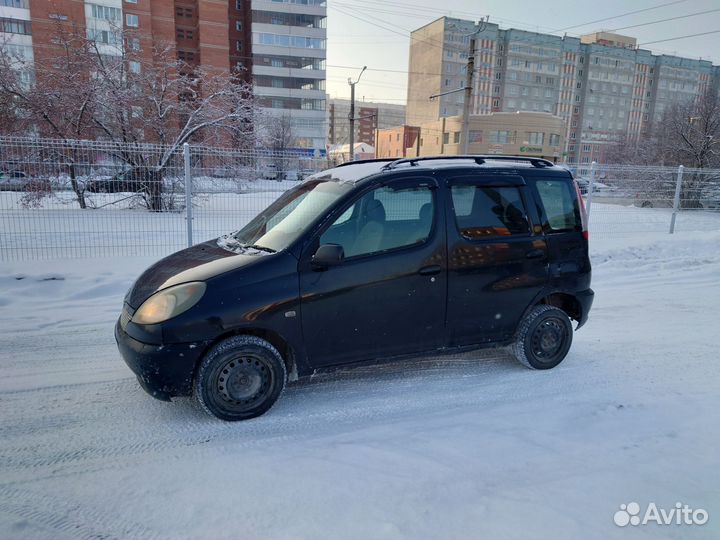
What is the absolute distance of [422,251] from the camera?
3811mm

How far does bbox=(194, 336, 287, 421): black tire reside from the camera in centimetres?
333

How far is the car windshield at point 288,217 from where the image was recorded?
146 inches

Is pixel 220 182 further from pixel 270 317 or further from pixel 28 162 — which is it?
pixel 270 317

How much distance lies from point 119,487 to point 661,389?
424 cm

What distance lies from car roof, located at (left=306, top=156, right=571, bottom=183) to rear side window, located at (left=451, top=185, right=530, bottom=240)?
0.69 feet

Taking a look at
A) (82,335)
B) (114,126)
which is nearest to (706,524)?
(82,335)

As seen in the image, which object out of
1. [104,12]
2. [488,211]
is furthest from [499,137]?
[488,211]

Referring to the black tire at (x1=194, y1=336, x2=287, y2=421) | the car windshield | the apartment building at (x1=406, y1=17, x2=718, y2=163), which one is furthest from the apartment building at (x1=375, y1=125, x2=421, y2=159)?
the black tire at (x1=194, y1=336, x2=287, y2=421)

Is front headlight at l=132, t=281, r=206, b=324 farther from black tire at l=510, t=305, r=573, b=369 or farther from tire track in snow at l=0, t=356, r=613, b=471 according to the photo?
black tire at l=510, t=305, r=573, b=369

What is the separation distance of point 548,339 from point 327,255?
246cm

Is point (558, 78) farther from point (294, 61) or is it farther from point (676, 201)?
point (676, 201)

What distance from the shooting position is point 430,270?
383 cm

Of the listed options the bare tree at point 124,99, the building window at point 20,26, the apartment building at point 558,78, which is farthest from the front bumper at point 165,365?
the apartment building at point 558,78

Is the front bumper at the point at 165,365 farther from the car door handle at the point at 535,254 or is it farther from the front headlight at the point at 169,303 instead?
the car door handle at the point at 535,254
